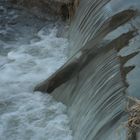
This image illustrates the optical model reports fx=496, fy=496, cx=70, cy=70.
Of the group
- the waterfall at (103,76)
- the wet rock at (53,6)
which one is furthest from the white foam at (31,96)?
the wet rock at (53,6)

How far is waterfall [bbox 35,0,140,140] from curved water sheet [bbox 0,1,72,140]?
0.16 m

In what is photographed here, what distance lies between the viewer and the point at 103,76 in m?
4.44

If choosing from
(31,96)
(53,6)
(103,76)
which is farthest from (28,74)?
(53,6)

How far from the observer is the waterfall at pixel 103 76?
3.85 m

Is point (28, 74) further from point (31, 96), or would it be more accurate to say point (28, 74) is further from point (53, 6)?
point (53, 6)

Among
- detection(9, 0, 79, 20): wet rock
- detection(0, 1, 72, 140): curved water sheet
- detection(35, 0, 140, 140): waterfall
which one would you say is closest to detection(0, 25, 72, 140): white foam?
detection(0, 1, 72, 140): curved water sheet

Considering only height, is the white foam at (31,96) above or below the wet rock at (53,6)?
below

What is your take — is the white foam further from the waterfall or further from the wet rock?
the wet rock

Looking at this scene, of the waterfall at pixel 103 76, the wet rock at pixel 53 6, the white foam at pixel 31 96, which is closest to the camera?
the waterfall at pixel 103 76

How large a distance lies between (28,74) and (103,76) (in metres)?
1.80

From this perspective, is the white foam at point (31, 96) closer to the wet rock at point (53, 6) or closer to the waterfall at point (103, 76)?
the waterfall at point (103, 76)

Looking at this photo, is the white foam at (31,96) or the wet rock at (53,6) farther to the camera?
the wet rock at (53,6)

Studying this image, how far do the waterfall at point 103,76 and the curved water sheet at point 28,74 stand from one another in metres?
0.16

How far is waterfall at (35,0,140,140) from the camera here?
3850mm
